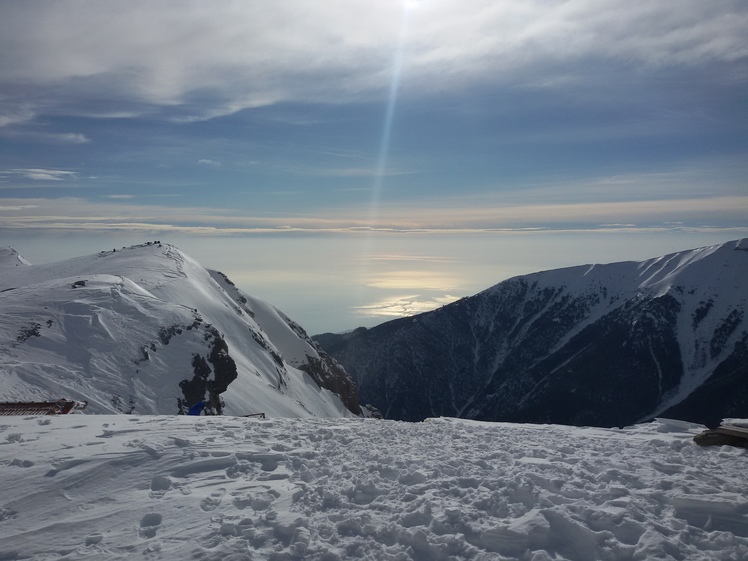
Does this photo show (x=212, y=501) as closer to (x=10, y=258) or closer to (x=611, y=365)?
(x=10, y=258)

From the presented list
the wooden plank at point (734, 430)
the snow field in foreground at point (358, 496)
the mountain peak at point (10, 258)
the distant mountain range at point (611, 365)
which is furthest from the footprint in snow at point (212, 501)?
the distant mountain range at point (611, 365)

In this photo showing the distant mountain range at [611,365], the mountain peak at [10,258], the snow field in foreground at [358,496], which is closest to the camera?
the snow field in foreground at [358,496]

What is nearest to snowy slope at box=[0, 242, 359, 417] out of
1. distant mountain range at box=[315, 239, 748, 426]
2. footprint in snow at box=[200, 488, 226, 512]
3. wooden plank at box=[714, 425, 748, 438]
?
footprint in snow at box=[200, 488, 226, 512]

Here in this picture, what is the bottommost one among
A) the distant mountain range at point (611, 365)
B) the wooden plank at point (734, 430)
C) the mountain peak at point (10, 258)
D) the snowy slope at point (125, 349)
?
the distant mountain range at point (611, 365)

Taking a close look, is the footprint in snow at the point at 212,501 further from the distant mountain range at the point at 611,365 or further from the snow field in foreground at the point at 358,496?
the distant mountain range at the point at 611,365

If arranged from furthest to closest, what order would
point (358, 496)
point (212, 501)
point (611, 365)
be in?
point (611, 365) < point (358, 496) < point (212, 501)

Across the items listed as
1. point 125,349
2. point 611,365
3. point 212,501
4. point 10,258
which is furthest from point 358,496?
point 611,365

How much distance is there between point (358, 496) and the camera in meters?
9.01

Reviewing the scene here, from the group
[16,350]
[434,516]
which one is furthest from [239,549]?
[16,350]

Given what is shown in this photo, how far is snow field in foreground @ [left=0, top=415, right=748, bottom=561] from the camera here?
727cm

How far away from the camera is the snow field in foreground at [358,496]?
7.27 m

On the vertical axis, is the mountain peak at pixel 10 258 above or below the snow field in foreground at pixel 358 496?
above

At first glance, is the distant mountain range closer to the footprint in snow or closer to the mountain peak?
the mountain peak

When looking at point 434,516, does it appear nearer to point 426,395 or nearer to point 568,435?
point 568,435
